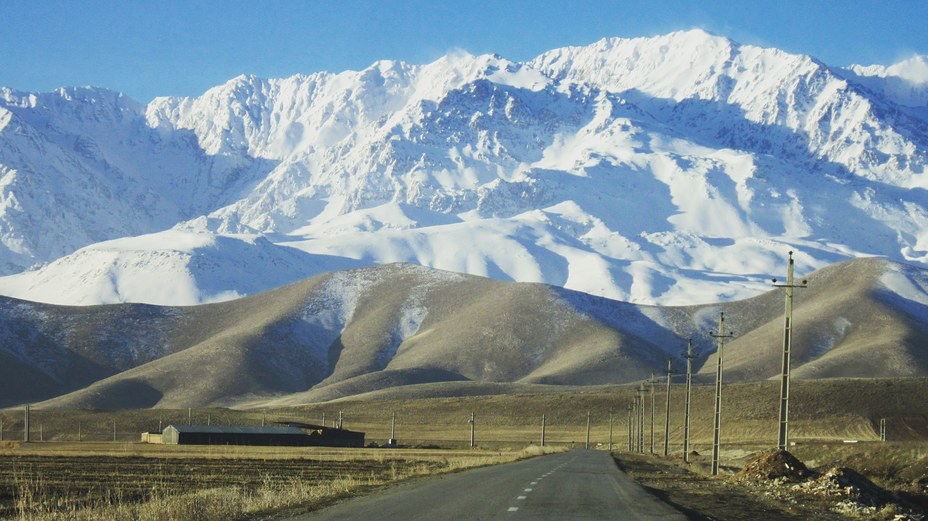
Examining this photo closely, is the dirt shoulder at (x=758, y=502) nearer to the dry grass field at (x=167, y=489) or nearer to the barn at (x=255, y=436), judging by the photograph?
the dry grass field at (x=167, y=489)

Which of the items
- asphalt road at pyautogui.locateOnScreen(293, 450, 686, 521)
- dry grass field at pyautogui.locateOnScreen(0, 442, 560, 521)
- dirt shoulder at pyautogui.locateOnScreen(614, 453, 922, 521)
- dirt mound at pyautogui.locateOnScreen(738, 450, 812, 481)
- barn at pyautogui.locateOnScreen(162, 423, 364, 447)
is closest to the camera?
asphalt road at pyautogui.locateOnScreen(293, 450, 686, 521)

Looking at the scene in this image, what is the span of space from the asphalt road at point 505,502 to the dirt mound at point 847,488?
186 inches

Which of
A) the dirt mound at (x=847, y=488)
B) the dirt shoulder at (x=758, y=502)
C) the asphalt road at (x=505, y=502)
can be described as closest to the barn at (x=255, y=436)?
the dirt shoulder at (x=758, y=502)

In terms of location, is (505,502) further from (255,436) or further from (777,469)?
(255,436)

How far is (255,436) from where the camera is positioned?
124 m

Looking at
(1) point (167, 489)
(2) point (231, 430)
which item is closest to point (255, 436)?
(2) point (231, 430)

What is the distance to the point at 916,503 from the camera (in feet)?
123

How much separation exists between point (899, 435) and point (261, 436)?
2917 inches

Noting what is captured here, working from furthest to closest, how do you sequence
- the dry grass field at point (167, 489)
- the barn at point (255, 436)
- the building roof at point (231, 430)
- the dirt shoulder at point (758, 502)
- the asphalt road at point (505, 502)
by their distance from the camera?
the building roof at point (231, 430)
the barn at point (255, 436)
the dirt shoulder at point (758, 502)
the dry grass field at point (167, 489)
the asphalt road at point (505, 502)

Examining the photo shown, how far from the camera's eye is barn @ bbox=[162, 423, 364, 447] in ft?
392

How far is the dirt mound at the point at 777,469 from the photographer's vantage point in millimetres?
40844

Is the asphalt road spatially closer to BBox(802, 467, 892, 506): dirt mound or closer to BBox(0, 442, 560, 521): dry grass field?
BBox(0, 442, 560, 521): dry grass field

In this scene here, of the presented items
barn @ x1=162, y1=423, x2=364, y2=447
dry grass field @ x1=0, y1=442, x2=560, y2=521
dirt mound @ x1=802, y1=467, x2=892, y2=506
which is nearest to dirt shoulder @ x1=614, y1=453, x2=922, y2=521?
dirt mound @ x1=802, y1=467, x2=892, y2=506

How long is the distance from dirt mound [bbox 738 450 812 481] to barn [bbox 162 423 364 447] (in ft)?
270
